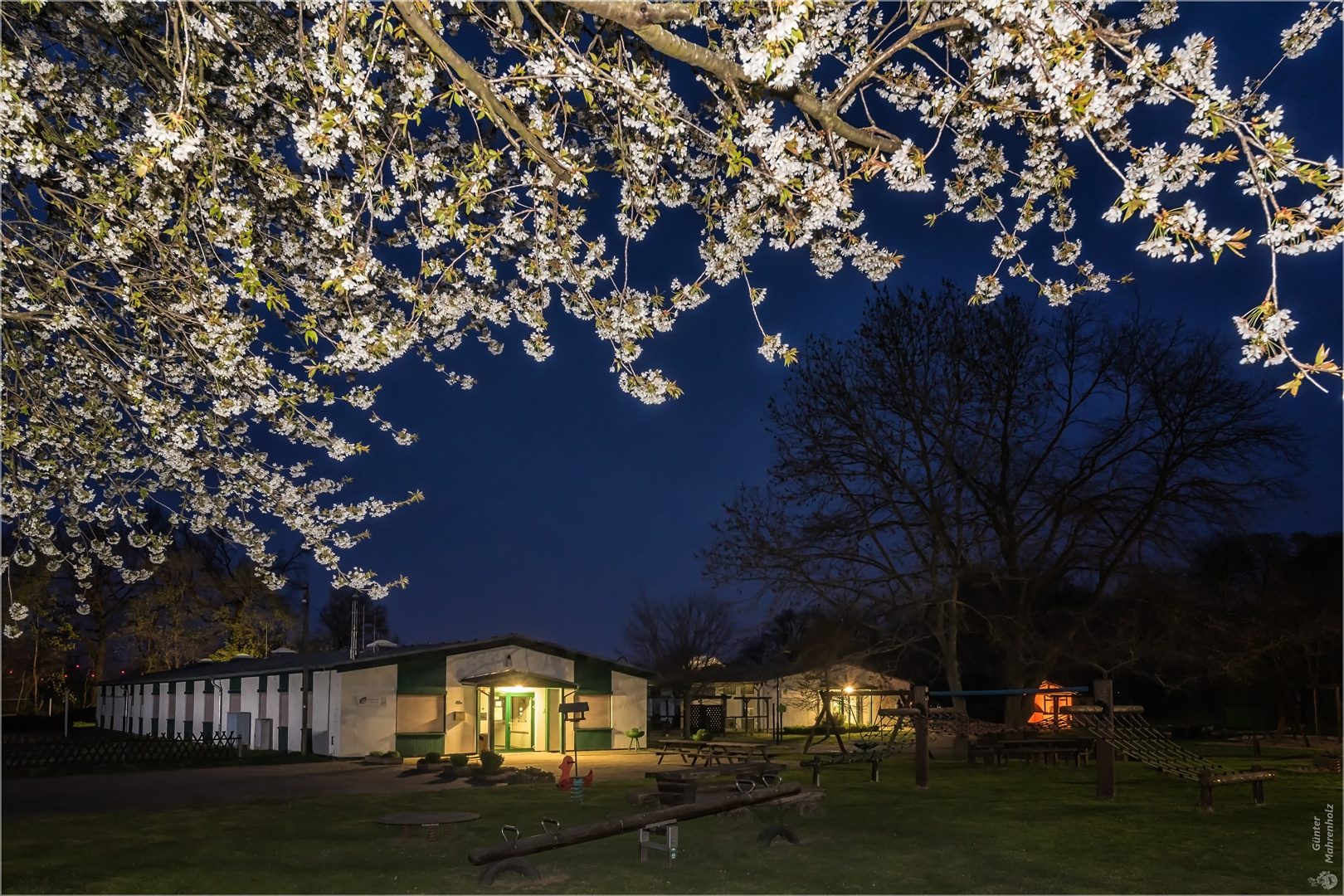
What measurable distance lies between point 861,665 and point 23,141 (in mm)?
40210

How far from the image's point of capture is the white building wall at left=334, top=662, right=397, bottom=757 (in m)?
29.9

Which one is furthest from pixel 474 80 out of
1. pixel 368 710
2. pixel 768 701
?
pixel 768 701

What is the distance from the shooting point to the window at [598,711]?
33562mm

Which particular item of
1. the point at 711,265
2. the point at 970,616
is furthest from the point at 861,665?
the point at 711,265

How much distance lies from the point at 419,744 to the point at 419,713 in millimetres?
939

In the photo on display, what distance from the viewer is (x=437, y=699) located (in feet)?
103

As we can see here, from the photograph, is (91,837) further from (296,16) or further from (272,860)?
(296,16)

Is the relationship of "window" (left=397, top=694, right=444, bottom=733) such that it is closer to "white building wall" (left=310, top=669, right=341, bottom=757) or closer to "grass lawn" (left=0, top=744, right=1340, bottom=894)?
"white building wall" (left=310, top=669, right=341, bottom=757)

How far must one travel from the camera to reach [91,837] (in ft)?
44.6

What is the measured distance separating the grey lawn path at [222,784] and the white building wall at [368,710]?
1781 millimetres

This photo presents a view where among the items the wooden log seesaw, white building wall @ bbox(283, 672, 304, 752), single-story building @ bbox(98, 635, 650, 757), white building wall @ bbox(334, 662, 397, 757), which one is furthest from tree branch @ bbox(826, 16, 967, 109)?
white building wall @ bbox(283, 672, 304, 752)

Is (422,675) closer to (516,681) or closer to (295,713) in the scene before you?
(516,681)

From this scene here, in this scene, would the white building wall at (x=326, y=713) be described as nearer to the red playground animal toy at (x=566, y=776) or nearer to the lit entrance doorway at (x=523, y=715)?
the lit entrance doorway at (x=523, y=715)

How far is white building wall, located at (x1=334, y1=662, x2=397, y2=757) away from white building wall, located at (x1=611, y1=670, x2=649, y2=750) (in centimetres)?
754
